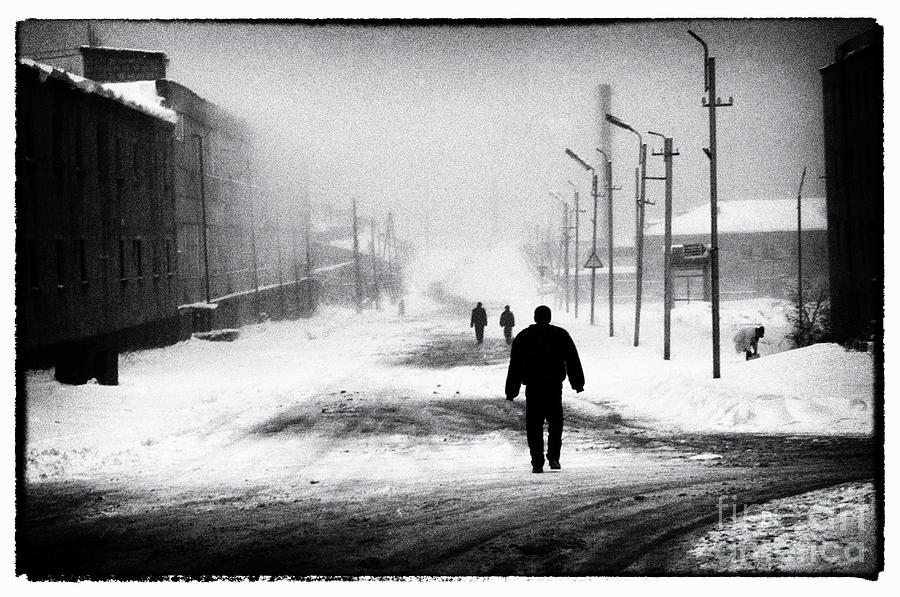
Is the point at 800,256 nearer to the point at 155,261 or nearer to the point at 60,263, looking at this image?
the point at 155,261

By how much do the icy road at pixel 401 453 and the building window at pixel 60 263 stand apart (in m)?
1.01

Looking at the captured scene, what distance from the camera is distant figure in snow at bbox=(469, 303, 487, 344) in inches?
528

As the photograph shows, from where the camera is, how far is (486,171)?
12234mm

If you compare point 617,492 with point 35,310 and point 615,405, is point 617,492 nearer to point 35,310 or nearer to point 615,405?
point 615,405

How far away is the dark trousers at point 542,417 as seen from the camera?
9.55 meters

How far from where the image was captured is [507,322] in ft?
43.1

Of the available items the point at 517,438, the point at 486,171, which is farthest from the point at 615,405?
the point at 486,171

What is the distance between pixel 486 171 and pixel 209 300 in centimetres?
387

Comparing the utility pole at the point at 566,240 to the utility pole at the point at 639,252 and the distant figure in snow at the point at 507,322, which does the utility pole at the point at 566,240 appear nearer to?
the utility pole at the point at 639,252

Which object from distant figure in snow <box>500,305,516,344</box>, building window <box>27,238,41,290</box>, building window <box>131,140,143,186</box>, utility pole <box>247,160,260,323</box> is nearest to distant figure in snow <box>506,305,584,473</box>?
distant figure in snow <box>500,305,516,344</box>

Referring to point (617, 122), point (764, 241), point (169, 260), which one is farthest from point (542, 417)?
point (764, 241)

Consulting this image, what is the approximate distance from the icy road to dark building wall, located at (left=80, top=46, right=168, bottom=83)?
10.2ft

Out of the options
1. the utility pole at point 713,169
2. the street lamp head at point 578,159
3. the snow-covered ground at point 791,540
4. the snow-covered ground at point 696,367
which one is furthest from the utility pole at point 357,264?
the snow-covered ground at point 791,540

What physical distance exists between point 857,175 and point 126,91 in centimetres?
772
